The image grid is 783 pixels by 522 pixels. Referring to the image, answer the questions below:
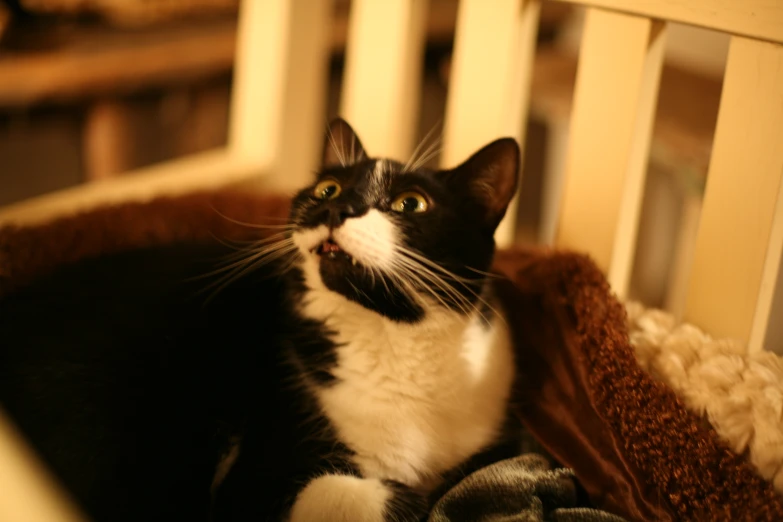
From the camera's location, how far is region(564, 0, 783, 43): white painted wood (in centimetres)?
76

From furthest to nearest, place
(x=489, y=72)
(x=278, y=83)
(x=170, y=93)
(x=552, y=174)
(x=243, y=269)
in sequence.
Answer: (x=552, y=174) → (x=170, y=93) → (x=278, y=83) → (x=489, y=72) → (x=243, y=269)

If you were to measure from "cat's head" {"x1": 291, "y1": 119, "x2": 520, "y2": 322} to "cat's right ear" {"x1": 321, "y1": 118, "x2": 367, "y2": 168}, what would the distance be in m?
0.05

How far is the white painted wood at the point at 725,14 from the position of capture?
2.49 feet

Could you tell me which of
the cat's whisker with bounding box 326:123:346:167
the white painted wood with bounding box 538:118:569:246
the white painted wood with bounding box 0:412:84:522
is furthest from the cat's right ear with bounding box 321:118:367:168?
the white painted wood with bounding box 538:118:569:246

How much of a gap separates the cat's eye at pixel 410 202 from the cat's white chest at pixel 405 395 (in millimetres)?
135

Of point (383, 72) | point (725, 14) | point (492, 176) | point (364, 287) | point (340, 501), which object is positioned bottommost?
point (340, 501)

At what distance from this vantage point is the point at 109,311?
0.81 meters

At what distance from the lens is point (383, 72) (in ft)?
3.80

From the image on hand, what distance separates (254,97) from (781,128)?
975 mm

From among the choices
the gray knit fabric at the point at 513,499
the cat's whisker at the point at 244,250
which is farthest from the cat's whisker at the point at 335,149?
the gray knit fabric at the point at 513,499

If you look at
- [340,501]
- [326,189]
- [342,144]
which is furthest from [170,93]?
[340,501]

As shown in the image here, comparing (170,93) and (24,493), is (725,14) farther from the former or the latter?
(170,93)

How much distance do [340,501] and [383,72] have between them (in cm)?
74

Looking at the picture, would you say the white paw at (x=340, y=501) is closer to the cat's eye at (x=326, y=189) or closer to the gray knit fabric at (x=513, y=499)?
the gray knit fabric at (x=513, y=499)
